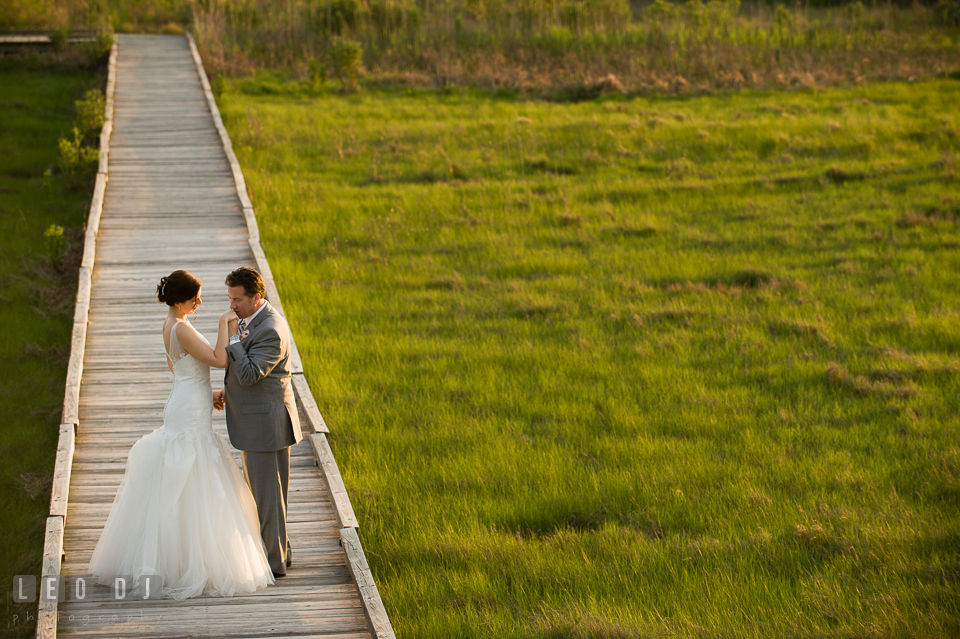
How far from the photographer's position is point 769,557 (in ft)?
19.7

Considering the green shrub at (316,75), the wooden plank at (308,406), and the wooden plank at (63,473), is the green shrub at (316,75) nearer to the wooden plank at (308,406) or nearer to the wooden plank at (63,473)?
the wooden plank at (308,406)

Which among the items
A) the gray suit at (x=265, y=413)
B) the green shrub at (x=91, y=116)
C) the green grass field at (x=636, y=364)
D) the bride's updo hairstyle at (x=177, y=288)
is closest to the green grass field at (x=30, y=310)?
the green shrub at (x=91, y=116)

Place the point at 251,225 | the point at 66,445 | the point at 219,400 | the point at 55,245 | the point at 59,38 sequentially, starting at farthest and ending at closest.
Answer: the point at 59,38
the point at 55,245
the point at 251,225
the point at 66,445
the point at 219,400

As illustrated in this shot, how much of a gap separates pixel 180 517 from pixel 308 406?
2.50m

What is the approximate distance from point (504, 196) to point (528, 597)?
10450 millimetres

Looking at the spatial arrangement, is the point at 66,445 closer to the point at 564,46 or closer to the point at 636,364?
the point at 636,364

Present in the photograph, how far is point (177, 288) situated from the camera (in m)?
4.81

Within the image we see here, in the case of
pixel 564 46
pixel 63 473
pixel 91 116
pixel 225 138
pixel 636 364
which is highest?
pixel 564 46

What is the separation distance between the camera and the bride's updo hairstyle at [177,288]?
4.81 m

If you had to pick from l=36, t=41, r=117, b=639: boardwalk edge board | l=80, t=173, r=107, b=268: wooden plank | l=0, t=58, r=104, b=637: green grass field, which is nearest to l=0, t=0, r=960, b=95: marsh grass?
l=0, t=58, r=104, b=637: green grass field

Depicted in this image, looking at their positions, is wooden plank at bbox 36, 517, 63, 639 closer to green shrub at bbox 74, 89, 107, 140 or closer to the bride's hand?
the bride's hand

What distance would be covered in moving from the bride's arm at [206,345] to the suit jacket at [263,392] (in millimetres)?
57

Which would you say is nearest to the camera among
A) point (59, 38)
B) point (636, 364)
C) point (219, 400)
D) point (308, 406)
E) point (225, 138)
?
point (219, 400)

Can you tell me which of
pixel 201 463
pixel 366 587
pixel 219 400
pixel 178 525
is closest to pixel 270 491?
pixel 201 463
